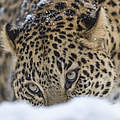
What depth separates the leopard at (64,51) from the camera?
664 centimetres

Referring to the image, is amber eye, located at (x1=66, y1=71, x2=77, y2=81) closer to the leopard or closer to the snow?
the leopard

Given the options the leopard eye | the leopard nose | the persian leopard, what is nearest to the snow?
the leopard nose

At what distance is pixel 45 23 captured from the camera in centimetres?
680

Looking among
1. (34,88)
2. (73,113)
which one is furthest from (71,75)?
(73,113)

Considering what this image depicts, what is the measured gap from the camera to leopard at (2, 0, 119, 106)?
664 centimetres

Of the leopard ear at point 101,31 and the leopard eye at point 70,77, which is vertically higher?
the leopard ear at point 101,31

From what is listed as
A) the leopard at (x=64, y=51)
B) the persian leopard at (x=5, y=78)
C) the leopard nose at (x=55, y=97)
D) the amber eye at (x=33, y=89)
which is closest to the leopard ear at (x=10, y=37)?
the leopard at (x=64, y=51)

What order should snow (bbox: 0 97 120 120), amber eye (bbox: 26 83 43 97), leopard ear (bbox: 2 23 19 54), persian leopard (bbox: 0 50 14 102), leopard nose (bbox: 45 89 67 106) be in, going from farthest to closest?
persian leopard (bbox: 0 50 14 102)
leopard ear (bbox: 2 23 19 54)
amber eye (bbox: 26 83 43 97)
leopard nose (bbox: 45 89 67 106)
snow (bbox: 0 97 120 120)

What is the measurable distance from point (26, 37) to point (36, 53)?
13.7 inches

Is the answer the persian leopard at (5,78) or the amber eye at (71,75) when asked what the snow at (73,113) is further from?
the persian leopard at (5,78)

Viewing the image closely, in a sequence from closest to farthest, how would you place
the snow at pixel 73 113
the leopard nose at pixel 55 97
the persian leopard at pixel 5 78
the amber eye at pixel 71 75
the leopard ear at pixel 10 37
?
the snow at pixel 73 113 → the leopard nose at pixel 55 97 → the amber eye at pixel 71 75 → the leopard ear at pixel 10 37 → the persian leopard at pixel 5 78

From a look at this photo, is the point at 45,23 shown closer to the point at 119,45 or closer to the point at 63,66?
the point at 63,66

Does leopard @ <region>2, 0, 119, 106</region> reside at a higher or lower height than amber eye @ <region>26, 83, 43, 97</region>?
higher

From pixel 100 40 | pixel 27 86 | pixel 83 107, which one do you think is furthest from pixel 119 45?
pixel 83 107
